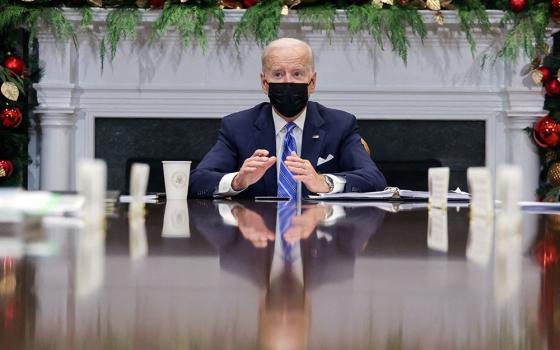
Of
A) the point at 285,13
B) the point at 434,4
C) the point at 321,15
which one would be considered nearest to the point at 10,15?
the point at 285,13

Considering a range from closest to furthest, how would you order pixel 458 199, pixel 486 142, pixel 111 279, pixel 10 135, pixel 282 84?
pixel 111 279 → pixel 458 199 → pixel 282 84 → pixel 10 135 → pixel 486 142

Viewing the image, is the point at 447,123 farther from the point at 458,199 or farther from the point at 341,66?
the point at 458,199

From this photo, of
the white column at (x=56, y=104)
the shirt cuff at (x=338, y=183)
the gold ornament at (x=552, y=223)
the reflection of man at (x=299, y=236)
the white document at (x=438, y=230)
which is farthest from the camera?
the white column at (x=56, y=104)

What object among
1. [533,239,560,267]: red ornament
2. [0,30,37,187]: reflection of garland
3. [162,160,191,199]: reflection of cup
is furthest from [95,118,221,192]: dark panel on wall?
[533,239,560,267]: red ornament

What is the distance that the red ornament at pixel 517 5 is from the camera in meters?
3.80

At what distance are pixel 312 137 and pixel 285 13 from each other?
4.42 feet

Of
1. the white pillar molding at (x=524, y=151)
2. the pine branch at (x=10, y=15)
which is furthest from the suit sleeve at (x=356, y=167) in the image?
the pine branch at (x=10, y=15)

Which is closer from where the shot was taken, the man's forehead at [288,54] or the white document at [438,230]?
the white document at [438,230]

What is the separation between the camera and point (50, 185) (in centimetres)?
393

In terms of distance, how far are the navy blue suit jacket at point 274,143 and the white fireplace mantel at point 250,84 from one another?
54.0 inches

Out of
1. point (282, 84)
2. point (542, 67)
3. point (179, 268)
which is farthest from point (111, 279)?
point (542, 67)

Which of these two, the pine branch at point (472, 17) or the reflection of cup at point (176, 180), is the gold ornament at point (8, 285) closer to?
the reflection of cup at point (176, 180)

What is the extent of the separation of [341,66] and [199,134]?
75 centimetres

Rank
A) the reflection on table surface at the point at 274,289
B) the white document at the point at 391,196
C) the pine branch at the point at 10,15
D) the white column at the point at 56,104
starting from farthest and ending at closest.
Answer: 1. the white column at the point at 56,104
2. the pine branch at the point at 10,15
3. the white document at the point at 391,196
4. the reflection on table surface at the point at 274,289
